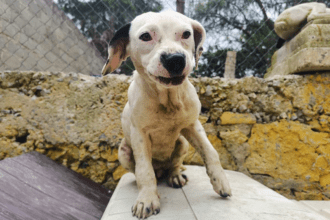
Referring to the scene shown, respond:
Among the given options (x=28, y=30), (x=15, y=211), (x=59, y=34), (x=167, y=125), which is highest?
(x=28, y=30)

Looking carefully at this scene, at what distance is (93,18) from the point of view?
7.96 ft

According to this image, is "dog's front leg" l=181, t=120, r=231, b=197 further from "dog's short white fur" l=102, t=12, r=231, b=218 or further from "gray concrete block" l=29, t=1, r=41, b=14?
"gray concrete block" l=29, t=1, r=41, b=14

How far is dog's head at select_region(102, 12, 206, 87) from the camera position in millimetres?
943

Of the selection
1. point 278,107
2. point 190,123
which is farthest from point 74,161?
point 278,107

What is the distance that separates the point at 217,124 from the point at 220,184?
941 millimetres

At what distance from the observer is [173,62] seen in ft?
3.04

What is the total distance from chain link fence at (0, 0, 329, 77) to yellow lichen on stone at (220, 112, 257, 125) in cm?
49

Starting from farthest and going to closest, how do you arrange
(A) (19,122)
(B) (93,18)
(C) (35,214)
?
(B) (93,18), (A) (19,122), (C) (35,214)

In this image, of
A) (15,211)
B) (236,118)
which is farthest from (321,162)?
(15,211)

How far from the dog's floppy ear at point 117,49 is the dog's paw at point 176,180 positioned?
755 mm

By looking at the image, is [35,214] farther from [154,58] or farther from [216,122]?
[216,122]

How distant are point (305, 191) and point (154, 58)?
1.76 m

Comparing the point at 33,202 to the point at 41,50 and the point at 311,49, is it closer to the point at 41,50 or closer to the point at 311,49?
the point at 311,49

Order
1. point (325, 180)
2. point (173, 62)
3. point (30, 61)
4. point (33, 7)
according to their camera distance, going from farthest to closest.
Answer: point (30, 61) < point (33, 7) < point (325, 180) < point (173, 62)
